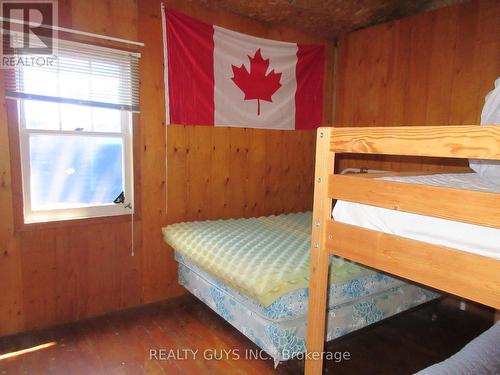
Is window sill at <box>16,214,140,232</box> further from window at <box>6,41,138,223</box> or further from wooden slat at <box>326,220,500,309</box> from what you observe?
wooden slat at <box>326,220,500,309</box>

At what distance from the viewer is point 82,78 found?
2123 millimetres

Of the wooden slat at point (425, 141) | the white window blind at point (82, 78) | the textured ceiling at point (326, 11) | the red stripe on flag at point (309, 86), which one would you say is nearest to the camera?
the wooden slat at point (425, 141)

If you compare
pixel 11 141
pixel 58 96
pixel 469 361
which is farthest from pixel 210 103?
pixel 469 361

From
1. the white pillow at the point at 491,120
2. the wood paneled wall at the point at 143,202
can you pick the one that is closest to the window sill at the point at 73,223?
the wood paneled wall at the point at 143,202

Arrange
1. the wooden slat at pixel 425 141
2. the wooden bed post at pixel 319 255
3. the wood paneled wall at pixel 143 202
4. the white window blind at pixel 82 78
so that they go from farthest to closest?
1. the wood paneled wall at pixel 143 202
2. the white window blind at pixel 82 78
3. the wooden bed post at pixel 319 255
4. the wooden slat at pixel 425 141

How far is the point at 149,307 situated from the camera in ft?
8.25

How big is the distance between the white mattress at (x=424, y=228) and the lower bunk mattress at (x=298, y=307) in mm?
509

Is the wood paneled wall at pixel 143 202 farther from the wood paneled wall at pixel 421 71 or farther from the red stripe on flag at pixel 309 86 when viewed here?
the wood paneled wall at pixel 421 71

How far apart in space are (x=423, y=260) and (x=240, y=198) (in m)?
1.97

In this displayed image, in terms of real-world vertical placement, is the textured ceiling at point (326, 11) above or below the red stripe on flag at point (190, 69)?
above

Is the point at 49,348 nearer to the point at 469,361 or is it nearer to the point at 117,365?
the point at 117,365

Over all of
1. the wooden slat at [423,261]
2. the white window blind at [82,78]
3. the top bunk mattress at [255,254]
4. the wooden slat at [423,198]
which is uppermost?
the white window blind at [82,78]

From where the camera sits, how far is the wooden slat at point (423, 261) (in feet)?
3.13
